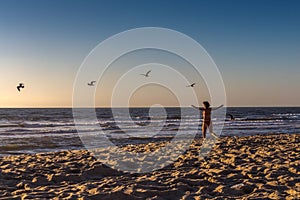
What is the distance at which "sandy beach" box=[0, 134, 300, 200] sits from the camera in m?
5.41

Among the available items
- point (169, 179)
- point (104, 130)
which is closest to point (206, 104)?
point (169, 179)

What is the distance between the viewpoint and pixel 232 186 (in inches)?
226

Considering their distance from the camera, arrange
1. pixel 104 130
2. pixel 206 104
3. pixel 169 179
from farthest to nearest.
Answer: pixel 104 130, pixel 206 104, pixel 169 179

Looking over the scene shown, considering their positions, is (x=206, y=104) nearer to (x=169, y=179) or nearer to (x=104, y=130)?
(x=169, y=179)

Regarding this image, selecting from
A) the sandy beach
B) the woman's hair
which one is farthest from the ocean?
the sandy beach

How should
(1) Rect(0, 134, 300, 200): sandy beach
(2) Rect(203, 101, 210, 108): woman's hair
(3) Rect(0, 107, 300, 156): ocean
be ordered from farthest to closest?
(3) Rect(0, 107, 300, 156): ocean, (2) Rect(203, 101, 210, 108): woman's hair, (1) Rect(0, 134, 300, 200): sandy beach

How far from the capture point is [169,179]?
21.1 ft

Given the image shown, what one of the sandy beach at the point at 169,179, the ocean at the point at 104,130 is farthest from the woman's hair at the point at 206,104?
the ocean at the point at 104,130

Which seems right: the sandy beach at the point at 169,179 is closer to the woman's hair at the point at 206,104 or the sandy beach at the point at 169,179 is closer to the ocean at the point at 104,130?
the woman's hair at the point at 206,104

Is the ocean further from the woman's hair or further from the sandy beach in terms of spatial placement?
the sandy beach

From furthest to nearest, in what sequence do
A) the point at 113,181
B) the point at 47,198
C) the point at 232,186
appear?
the point at 113,181 < the point at 232,186 < the point at 47,198

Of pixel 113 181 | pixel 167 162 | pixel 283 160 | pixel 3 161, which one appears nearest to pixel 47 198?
pixel 113 181

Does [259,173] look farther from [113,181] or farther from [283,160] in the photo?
[113,181]

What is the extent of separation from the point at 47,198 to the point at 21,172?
2501 millimetres
